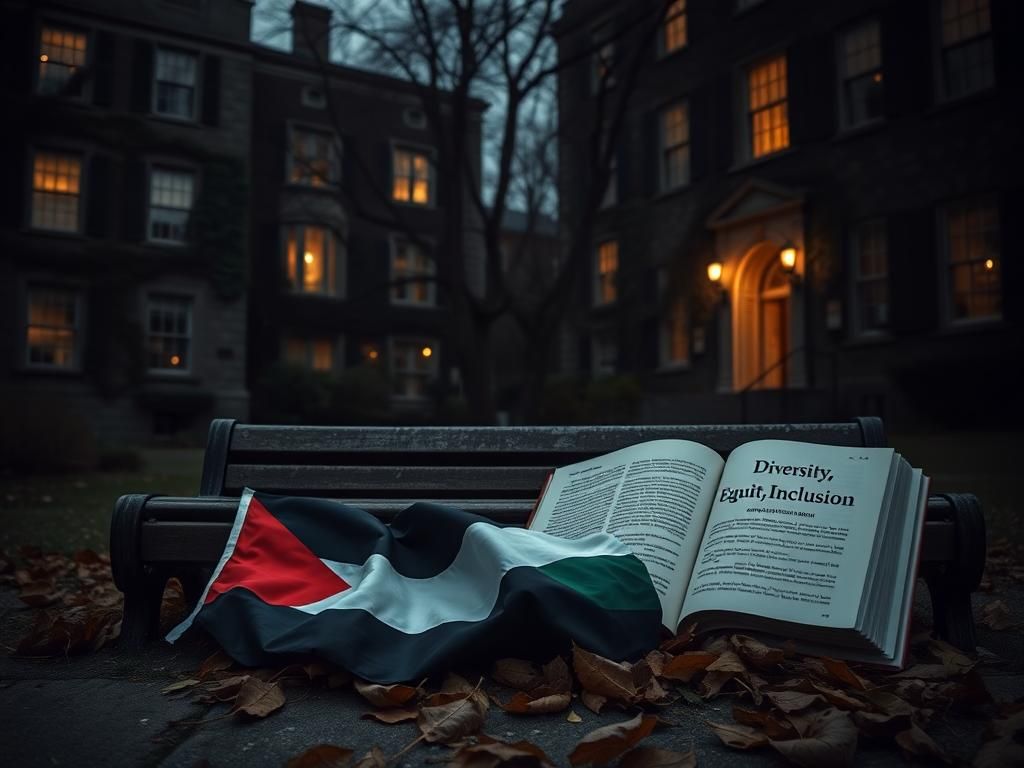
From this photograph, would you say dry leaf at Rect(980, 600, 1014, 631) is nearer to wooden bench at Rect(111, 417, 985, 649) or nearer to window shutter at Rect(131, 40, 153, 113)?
wooden bench at Rect(111, 417, 985, 649)

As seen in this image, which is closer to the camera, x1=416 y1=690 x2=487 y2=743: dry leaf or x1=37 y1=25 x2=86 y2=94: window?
x1=416 y1=690 x2=487 y2=743: dry leaf

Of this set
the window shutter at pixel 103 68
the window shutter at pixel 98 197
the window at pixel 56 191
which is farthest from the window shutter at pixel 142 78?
the window at pixel 56 191

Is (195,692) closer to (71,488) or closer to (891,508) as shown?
(891,508)

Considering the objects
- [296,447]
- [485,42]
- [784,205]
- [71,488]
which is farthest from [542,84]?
[296,447]

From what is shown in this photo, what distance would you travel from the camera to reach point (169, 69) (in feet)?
67.8

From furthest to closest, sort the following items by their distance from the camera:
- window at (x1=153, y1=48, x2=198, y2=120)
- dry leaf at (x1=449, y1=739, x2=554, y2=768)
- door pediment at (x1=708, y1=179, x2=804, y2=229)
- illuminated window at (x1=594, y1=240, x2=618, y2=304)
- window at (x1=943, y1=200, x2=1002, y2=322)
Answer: window at (x1=153, y1=48, x2=198, y2=120) → illuminated window at (x1=594, y1=240, x2=618, y2=304) → door pediment at (x1=708, y1=179, x2=804, y2=229) → window at (x1=943, y1=200, x2=1002, y2=322) → dry leaf at (x1=449, y1=739, x2=554, y2=768)

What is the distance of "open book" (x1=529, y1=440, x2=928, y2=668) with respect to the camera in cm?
191

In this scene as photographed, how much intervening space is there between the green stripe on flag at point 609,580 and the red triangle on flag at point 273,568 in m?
0.59

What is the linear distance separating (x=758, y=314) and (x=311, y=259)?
515 inches

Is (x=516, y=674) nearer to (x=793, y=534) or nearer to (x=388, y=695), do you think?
(x=388, y=695)

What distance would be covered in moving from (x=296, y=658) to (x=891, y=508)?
4.82 feet

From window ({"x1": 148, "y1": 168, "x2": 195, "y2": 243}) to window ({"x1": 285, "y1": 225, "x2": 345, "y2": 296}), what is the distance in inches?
111

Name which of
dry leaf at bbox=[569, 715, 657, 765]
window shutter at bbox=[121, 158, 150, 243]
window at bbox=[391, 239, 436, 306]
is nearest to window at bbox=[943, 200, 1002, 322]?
dry leaf at bbox=[569, 715, 657, 765]

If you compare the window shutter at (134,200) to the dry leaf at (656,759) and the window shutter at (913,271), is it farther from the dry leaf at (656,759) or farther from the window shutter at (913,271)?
the dry leaf at (656,759)
